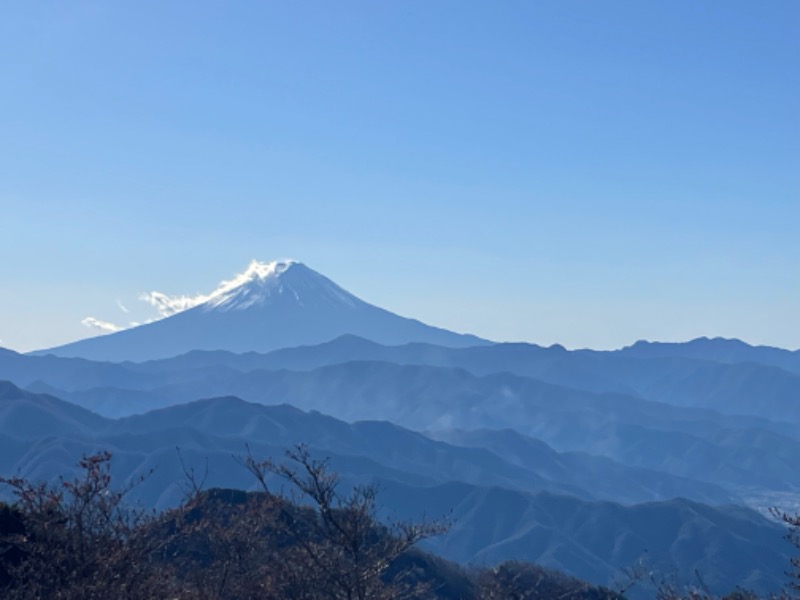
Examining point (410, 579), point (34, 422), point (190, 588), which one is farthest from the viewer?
point (34, 422)

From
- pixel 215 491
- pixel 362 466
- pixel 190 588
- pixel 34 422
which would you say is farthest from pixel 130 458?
pixel 190 588

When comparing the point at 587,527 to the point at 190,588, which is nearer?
the point at 190,588

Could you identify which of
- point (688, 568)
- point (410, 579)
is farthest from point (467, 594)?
point (688, 568)

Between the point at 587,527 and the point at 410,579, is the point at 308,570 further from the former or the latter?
the point at 587,527

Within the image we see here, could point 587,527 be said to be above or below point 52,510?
below

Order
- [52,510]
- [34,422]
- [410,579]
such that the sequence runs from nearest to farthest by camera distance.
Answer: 1. [52,510]
2. [410,579]
3. [34,422]

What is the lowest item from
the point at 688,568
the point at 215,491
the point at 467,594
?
the point at 688,568

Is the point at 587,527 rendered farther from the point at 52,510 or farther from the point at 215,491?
the point at 52,510

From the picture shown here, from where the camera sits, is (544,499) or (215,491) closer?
(215,491)

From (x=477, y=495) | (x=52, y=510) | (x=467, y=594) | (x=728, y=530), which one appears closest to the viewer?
(x=52, y=510)
